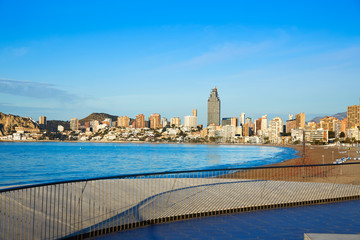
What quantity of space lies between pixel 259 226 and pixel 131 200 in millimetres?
3149

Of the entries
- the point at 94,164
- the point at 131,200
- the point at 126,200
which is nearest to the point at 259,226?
the point at 131,200

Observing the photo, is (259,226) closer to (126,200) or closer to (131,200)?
(131,200)

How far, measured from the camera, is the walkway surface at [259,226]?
7.37 meters

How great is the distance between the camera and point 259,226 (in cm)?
811

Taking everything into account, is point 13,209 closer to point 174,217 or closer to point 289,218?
point 174,217

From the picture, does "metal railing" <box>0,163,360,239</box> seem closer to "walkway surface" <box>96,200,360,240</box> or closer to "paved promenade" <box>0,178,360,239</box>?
"paved promenade" <box>0,178,360,239</box>

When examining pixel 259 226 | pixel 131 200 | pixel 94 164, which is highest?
pixel 131 200

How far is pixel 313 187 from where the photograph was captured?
11.3 m

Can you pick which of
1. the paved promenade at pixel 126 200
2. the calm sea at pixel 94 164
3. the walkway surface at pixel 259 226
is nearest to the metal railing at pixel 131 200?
the paved promenade at pixel 126 200

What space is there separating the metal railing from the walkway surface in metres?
0.35

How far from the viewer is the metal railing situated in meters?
6.85

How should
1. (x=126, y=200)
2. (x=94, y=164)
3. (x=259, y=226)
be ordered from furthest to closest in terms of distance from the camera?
(x=94, y=164), (x=126, y=200), (x=259, y=226)

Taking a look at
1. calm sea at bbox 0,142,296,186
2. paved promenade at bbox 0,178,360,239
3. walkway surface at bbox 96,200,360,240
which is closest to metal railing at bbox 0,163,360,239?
paved promenade at bbox 0,178,360,239

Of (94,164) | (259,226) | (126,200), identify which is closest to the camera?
(259,226)
